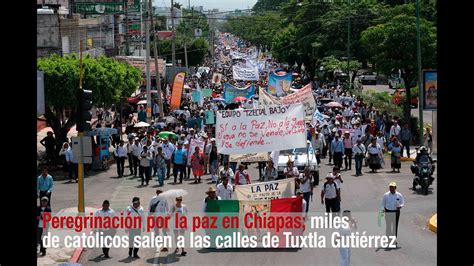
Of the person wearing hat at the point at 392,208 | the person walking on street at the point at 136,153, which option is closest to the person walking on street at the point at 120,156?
the person walking on street at the point at 136,153

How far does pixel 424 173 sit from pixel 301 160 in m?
3.81

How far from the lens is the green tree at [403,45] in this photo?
37469mm

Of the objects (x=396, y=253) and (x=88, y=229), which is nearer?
(x=396, y=253)

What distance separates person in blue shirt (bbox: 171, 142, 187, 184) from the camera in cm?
2648

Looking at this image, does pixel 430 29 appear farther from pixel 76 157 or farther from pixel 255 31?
pixel 255 31

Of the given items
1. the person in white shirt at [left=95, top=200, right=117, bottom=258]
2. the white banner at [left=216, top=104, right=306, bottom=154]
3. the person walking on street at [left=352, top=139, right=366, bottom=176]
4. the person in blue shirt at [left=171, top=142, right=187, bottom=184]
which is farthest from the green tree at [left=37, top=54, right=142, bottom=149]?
the person in white shirt at [left=95, top=200, right=117, bottom=258]

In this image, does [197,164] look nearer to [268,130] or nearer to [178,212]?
[268,130]

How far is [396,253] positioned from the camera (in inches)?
638

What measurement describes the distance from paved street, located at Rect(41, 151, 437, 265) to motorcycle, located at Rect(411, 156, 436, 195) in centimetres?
27

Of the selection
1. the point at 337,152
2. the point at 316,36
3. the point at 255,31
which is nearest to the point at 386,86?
the point at 316,36

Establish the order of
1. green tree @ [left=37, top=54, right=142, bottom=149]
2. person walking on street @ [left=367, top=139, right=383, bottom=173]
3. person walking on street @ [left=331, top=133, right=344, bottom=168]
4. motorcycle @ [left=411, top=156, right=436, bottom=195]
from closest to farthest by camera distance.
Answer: motorcycle @ [left=411, top=156, right=436, bottom=195] → person walking on street @ [left=367, top=139, right=383, bottom=173] → person walking on street @ [left=331, top=133, right=344, bottom=168] → green tree @ [left=37, top=54, right=142, bottom=149]

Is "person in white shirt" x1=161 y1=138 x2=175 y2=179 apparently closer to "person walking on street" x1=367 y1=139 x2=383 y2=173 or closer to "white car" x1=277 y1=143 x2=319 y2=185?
"white car" x1=277 y1=143 x2=319 y2=185
